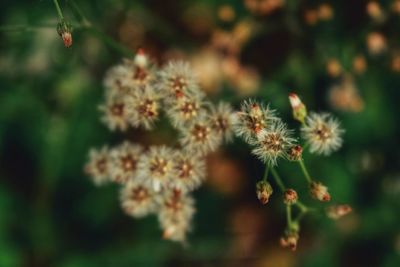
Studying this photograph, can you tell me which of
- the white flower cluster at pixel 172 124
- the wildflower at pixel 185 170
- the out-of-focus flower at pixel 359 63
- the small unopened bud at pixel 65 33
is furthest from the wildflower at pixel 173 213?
the out-of-focus flower at pixel 359 63

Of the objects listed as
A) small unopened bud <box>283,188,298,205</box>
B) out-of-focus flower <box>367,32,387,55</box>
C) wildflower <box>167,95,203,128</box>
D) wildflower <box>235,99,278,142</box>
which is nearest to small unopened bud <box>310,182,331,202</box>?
small unopened bud <box>283,188,298,205</box>

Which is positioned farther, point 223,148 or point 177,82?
point 223,148

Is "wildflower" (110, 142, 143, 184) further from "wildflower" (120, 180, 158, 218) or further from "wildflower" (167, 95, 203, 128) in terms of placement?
"wildflower" (167, 95, 203, 128)

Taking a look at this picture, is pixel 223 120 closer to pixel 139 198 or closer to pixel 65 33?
pixel 139 198

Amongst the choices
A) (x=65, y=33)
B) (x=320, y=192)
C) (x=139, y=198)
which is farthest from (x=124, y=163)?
(x=320, y=192)


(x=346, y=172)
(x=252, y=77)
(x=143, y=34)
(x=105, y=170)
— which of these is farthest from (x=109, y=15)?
(x=346, y=172)

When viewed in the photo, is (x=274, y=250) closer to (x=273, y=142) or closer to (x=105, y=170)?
(x=105, y=170)

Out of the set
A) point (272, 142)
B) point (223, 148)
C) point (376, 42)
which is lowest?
point (272, 142)
